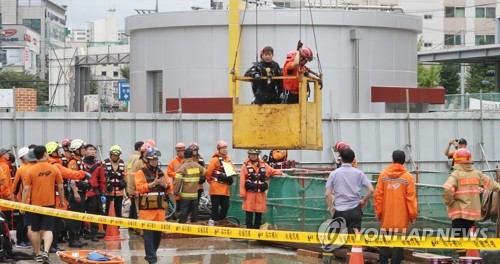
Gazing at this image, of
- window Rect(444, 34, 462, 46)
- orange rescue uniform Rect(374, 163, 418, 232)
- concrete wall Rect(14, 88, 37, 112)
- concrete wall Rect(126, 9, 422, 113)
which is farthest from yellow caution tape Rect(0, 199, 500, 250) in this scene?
window Rect(444, 34, 462, 46)

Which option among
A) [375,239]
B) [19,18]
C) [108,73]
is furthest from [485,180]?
[108,73]

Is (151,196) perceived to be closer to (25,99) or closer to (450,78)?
(25,99)

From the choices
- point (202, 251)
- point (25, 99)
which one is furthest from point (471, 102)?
point (202, 251)

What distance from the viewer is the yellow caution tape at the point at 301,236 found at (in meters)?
11.4

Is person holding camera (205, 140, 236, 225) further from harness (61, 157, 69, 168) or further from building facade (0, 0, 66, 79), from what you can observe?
building facade (0, 0, 66, 79)

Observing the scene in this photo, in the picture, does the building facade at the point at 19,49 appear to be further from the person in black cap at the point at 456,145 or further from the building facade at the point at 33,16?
the person in black cap at the point at 456,145

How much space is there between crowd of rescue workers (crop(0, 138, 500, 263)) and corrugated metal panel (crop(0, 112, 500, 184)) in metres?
5.07

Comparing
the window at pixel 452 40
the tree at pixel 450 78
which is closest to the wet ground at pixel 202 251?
the tree at pixel 450 78

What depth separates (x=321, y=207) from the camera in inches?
680

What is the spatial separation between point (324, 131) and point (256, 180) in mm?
9381

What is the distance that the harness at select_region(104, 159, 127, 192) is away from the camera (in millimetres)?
19422

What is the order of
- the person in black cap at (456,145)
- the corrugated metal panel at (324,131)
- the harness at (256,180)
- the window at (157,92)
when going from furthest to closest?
the window at (157,92) → the corrugated metal panel at (324,131) → the person in black cap at (456,145) → the harness at (256,180)

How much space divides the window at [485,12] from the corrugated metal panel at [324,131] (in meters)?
64.0

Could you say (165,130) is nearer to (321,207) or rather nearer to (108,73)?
(321,207)
